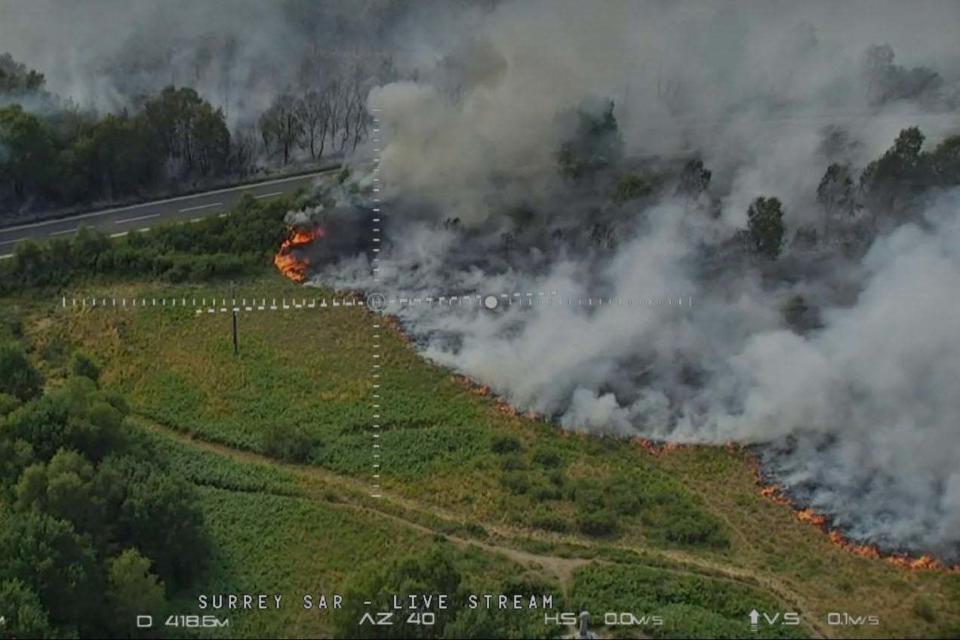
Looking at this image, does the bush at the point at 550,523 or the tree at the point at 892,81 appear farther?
the tree at the point at 892,81

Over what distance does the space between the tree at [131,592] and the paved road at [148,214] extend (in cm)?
3376

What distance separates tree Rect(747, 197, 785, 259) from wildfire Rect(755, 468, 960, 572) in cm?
1704

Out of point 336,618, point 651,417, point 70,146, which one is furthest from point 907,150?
point 70,146

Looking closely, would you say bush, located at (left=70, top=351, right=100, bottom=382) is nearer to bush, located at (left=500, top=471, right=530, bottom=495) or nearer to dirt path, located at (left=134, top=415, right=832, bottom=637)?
dirt path, located at (left=134, top=415, right=832, bottom=637)

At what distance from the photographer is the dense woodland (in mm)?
75875

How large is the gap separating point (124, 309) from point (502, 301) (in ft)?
64.8

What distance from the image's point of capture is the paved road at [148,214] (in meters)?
75.1

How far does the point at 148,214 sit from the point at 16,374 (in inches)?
929

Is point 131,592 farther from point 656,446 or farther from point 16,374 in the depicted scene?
point 656,446

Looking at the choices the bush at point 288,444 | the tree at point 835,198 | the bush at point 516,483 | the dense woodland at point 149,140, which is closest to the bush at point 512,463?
the bush at point 516,483

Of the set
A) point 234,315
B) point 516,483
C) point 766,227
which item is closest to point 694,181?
point 766,227

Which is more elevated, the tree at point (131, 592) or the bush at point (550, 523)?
the bush at point (550, 523)

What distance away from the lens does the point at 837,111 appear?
275 ft

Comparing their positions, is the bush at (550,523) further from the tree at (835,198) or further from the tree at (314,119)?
the tree at (314,119)
